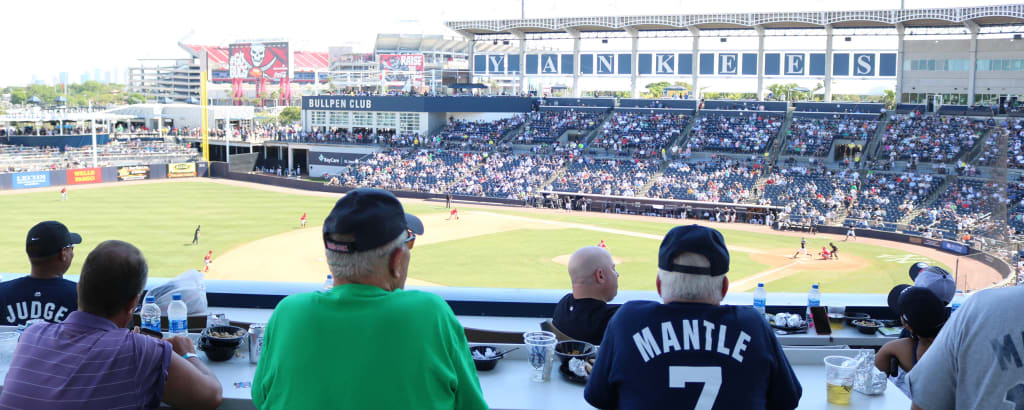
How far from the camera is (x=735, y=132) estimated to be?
47688 millimetres

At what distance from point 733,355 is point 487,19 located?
180 feet

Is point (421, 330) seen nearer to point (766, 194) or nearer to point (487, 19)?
point (766, 194)

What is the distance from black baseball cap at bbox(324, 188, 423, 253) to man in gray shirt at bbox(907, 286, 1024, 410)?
2.02m

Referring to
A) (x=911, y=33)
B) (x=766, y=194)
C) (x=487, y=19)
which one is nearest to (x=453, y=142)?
(x=487, y=19)

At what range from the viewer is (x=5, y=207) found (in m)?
38.8

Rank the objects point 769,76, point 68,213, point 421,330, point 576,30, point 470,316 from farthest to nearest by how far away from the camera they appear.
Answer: point 576,30 < point 769,76 < point 68,213 < point 470,316 < point 421,330

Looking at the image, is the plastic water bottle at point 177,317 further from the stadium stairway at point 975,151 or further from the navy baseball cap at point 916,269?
the stadium stairway at point 975,151

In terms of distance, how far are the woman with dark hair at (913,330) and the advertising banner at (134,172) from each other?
181 feet

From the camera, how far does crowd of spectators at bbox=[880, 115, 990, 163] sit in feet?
132

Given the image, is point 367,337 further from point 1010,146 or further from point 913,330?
point 1010,146

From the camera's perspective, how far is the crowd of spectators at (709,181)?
40.3 meters

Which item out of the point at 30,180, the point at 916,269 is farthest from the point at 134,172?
the point at 916,269

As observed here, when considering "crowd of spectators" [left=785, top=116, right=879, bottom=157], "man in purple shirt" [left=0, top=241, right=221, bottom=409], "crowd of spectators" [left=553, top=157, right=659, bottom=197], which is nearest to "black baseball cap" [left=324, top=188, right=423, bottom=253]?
"man in purple shirt" [left=0, top=241, right=221, bottom=409]

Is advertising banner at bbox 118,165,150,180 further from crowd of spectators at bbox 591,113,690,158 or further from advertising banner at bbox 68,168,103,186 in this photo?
crowd of spectators at bbox 591,113,690,158
